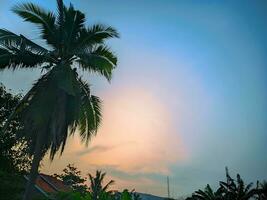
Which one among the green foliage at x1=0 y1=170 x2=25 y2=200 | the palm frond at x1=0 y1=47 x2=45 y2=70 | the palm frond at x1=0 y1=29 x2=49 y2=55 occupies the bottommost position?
the green foliage at x1=0 y1=170 x2=25 y2=200

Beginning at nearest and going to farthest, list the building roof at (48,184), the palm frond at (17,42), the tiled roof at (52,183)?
the palm frond at (17,42)
the building roof at (48,184)
the tiled roof at (52,183)

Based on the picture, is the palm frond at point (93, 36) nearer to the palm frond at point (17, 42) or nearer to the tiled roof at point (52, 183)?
the palm frond at point (17, 42)

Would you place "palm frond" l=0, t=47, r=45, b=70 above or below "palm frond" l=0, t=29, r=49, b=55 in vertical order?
below

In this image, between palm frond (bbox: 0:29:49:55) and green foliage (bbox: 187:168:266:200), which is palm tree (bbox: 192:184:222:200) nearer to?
green foliage (bbox: 187:168:266:200)

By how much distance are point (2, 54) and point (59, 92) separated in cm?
312

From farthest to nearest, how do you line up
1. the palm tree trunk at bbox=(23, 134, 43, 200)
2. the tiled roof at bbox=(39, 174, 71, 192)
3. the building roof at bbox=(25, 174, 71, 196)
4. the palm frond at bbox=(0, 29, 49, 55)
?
the tiled roof at bbox=(39, 174, 71, 192)
the building roof at bbox=(25, 174, 71, 196)
the palm frond at bbox=(0, 29, 49, 55)
the palm tree trunk at bbox=(23, 134, 43, 200)

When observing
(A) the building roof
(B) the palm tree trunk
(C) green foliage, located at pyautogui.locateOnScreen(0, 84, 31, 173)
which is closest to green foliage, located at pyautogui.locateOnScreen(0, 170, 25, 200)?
(C) green foliage, located at pyautogui.locateOnScreen(0, 84, 31, 173)

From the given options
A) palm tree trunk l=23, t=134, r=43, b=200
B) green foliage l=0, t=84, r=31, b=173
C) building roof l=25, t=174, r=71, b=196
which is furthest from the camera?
building roof l=25, t=174, r=71, b=196

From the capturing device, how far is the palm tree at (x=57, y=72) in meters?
17.9

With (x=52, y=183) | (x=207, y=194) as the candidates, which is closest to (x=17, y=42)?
(x=207, y=194)

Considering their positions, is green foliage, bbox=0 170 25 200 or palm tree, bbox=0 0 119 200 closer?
palm tree, bbox=0 0 119 200

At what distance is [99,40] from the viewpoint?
20.4m

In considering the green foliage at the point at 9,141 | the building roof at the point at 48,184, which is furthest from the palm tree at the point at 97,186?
the building roof at the point at 48,184

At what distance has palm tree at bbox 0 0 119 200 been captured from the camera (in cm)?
1794
